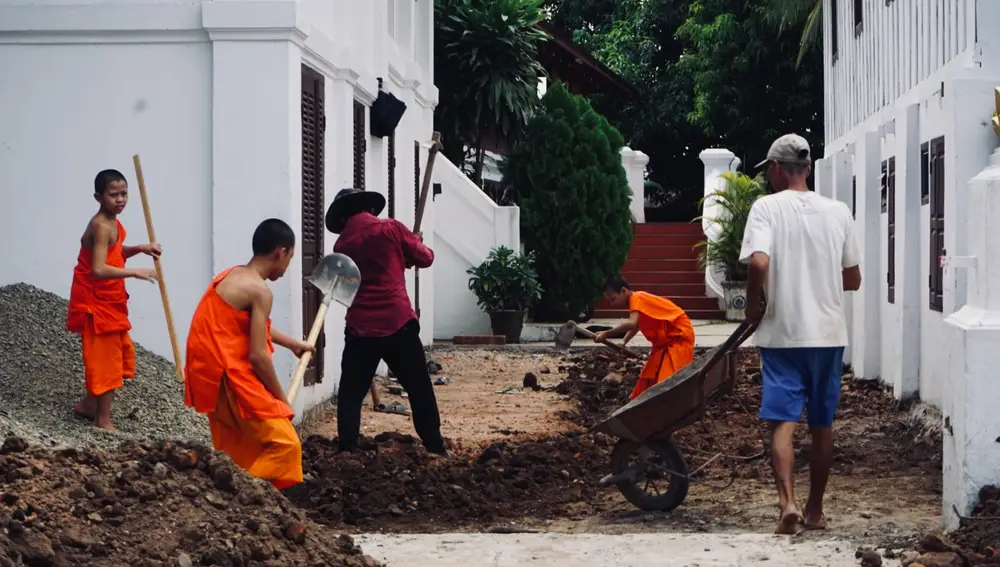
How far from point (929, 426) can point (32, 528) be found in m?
7.12

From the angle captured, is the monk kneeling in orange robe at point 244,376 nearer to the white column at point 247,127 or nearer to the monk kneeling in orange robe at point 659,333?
the monk kneeling in orange robe at point 659,333

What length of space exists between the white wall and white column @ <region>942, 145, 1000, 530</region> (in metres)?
5.12

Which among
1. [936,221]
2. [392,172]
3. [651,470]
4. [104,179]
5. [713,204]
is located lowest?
[651,470]

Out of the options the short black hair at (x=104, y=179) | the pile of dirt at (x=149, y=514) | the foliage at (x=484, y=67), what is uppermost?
the foliage at (x=484, y=67)

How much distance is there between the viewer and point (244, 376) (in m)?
6.95

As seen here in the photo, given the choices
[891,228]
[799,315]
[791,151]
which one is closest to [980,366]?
[799,315]

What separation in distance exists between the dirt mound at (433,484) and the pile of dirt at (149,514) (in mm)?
1597

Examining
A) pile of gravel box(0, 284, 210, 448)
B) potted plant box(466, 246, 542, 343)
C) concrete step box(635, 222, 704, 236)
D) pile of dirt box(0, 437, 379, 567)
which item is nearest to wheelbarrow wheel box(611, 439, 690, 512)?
pile of dirt box(0, 437, 379, 567)

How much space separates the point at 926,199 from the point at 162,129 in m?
5.81

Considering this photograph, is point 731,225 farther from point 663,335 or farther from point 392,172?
point 663,335

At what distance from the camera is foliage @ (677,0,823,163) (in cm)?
3086

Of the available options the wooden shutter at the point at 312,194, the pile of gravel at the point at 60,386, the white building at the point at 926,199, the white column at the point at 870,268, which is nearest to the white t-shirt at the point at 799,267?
the white building at the point at 926,199

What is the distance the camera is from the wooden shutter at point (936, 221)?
10.9m

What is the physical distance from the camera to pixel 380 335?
9477 mm
